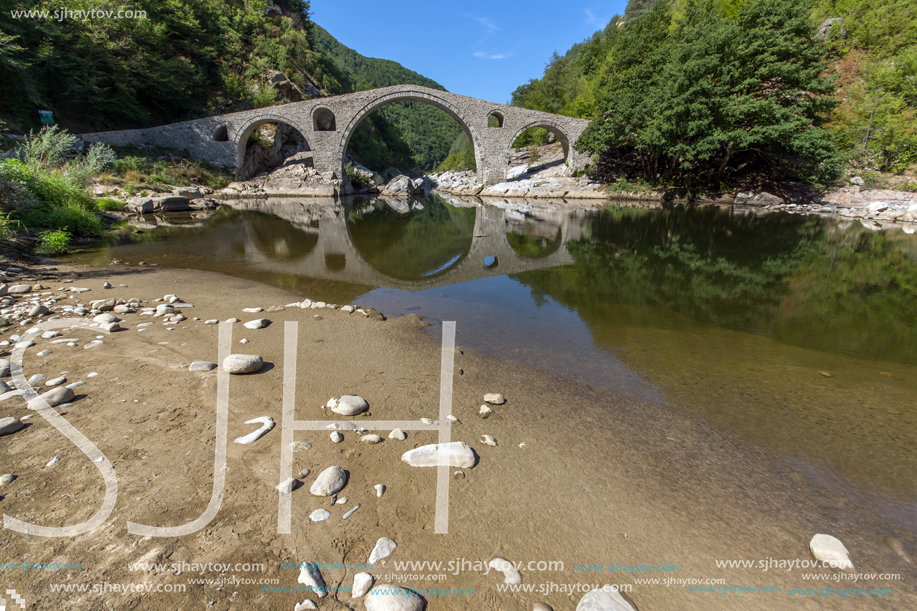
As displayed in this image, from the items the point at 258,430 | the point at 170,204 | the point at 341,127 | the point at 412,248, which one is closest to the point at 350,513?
the point at 258,430

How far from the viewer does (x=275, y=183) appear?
99.0 ft

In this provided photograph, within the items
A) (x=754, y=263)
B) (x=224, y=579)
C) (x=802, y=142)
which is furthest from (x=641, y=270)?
(x=802, y=142)

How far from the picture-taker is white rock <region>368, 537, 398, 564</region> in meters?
1.58

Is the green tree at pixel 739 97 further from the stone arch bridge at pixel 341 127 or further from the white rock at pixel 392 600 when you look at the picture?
the white rock at pixel 392 600

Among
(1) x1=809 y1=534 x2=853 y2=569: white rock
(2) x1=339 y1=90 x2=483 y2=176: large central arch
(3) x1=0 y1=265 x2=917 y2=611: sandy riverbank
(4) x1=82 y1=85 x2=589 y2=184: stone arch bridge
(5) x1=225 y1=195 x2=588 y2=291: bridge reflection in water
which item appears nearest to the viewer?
(3) x1=0 y1=265 x2=917 y2=611: sandy riverbank

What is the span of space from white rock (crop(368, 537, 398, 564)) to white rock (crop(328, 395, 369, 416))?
108 cm

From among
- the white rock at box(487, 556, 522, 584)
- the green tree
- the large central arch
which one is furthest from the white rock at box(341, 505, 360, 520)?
the large central arch

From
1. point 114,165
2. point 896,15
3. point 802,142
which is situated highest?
point 896,15

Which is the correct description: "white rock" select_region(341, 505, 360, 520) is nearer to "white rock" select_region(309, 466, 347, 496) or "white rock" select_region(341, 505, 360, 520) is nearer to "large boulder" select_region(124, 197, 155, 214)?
"white rock" select_region(309, 466, 347, 496)

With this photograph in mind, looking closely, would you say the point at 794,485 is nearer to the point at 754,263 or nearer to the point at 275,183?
the point at 754,263

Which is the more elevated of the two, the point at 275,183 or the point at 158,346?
the point at 275,183

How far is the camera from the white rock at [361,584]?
1.42m

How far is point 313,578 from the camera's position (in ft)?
4.79

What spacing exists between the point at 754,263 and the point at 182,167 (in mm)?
31866
